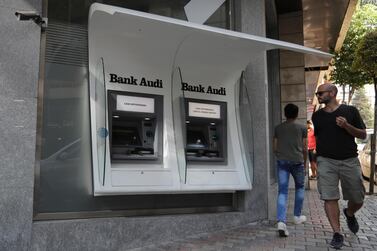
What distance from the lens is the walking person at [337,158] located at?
4.96 metres

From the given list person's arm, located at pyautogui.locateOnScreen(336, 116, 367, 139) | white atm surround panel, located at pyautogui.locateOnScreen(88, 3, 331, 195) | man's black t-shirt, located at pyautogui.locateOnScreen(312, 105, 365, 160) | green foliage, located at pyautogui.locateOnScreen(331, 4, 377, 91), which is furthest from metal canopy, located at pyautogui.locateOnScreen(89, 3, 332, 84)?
green foliage, located at pyautogui.locateOnScreen(331, 4, 377, 91)

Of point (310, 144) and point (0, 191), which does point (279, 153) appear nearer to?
point (0, 191)

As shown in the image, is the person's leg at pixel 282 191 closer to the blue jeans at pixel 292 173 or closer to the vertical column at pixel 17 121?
the blue jeans at pixel 292 173

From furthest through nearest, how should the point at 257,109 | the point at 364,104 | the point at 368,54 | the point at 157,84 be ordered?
the point at 364,104 < the point at 368,54 < the point at 257,109 < the point at 157,84

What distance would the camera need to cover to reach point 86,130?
5.05 metres

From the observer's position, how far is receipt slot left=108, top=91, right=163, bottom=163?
5.13 metres

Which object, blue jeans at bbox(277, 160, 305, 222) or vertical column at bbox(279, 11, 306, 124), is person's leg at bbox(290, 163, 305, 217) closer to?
blue jeans at bbox(277, 160, 305, 222)

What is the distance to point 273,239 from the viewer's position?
5.39 m

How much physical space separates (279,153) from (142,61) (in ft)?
7.67

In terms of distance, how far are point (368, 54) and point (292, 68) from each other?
275cm

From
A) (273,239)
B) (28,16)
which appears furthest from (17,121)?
(273,239)

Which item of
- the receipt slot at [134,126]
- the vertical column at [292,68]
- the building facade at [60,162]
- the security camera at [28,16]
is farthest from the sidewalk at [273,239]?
the vertical column at [292,68]

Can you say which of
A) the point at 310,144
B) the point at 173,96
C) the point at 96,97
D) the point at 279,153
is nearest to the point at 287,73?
the point at 310,144

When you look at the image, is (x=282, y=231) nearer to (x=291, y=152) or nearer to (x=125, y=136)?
(x=291, y=152)
